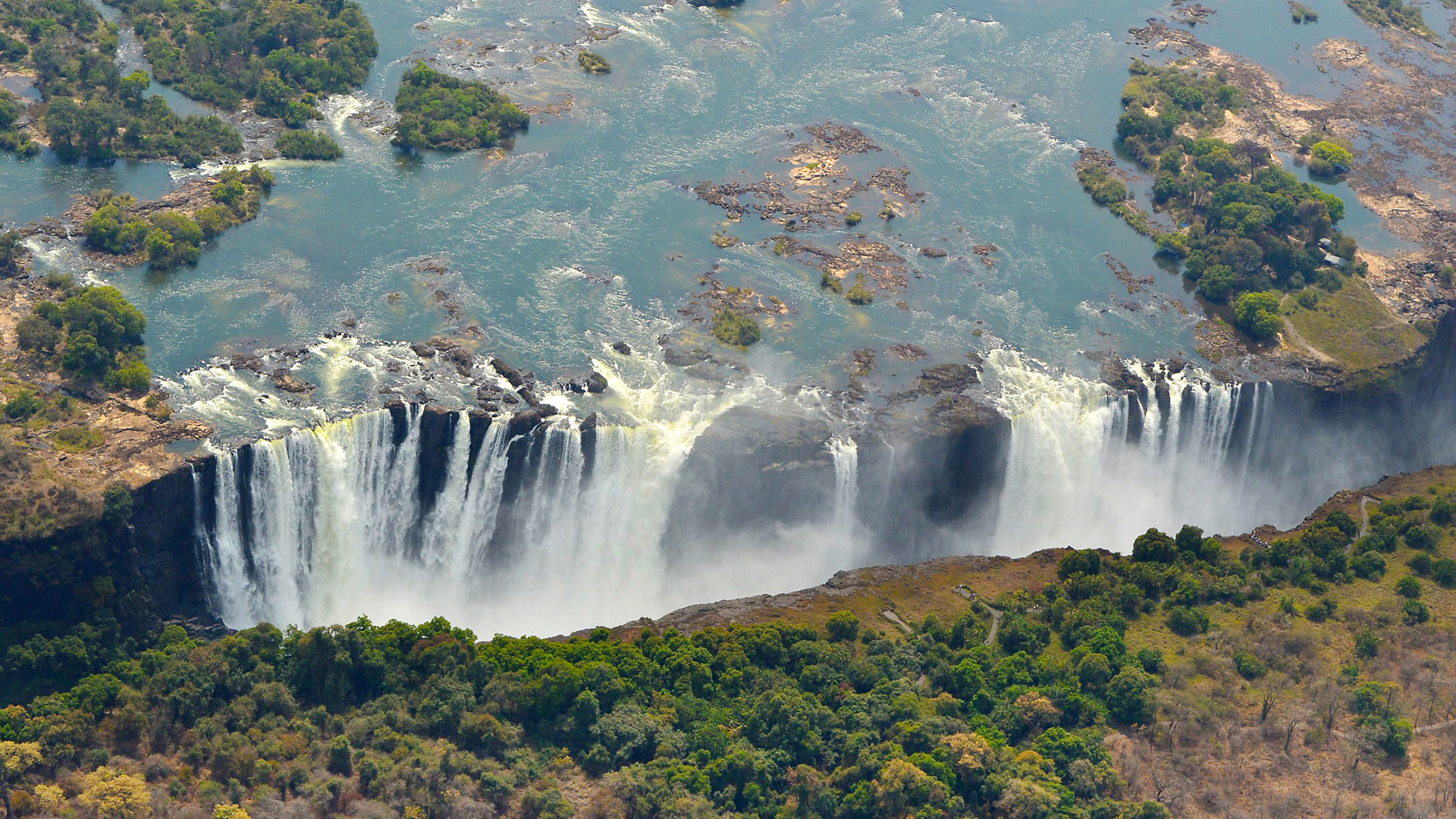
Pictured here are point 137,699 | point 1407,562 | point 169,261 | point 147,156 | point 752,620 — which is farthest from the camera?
point 147,156

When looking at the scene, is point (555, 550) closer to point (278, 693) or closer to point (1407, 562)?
point (278, 693)

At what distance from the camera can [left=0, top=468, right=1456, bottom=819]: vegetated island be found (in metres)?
63.9

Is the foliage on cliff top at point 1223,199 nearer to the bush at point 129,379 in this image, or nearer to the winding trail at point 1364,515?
the winding trail at point 1364,515

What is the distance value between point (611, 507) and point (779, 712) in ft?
58.2

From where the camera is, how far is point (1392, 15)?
5094 inches

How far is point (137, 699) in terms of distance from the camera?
218 ft

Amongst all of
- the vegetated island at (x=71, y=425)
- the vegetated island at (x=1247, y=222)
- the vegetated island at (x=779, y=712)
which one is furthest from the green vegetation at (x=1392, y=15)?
the vegetated island at (x=71, y=425)

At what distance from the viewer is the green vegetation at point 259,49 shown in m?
103

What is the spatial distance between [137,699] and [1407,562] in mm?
61260

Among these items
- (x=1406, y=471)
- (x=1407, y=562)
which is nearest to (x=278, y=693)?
(x=1407, y=562)

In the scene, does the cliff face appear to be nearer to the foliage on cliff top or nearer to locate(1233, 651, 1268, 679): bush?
the foliage on cliff top

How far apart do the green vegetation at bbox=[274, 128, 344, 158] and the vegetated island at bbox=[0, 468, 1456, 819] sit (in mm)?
34839

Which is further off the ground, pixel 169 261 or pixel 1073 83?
pixel 1073 83

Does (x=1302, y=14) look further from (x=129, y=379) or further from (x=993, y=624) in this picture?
(x=129, y=379)
